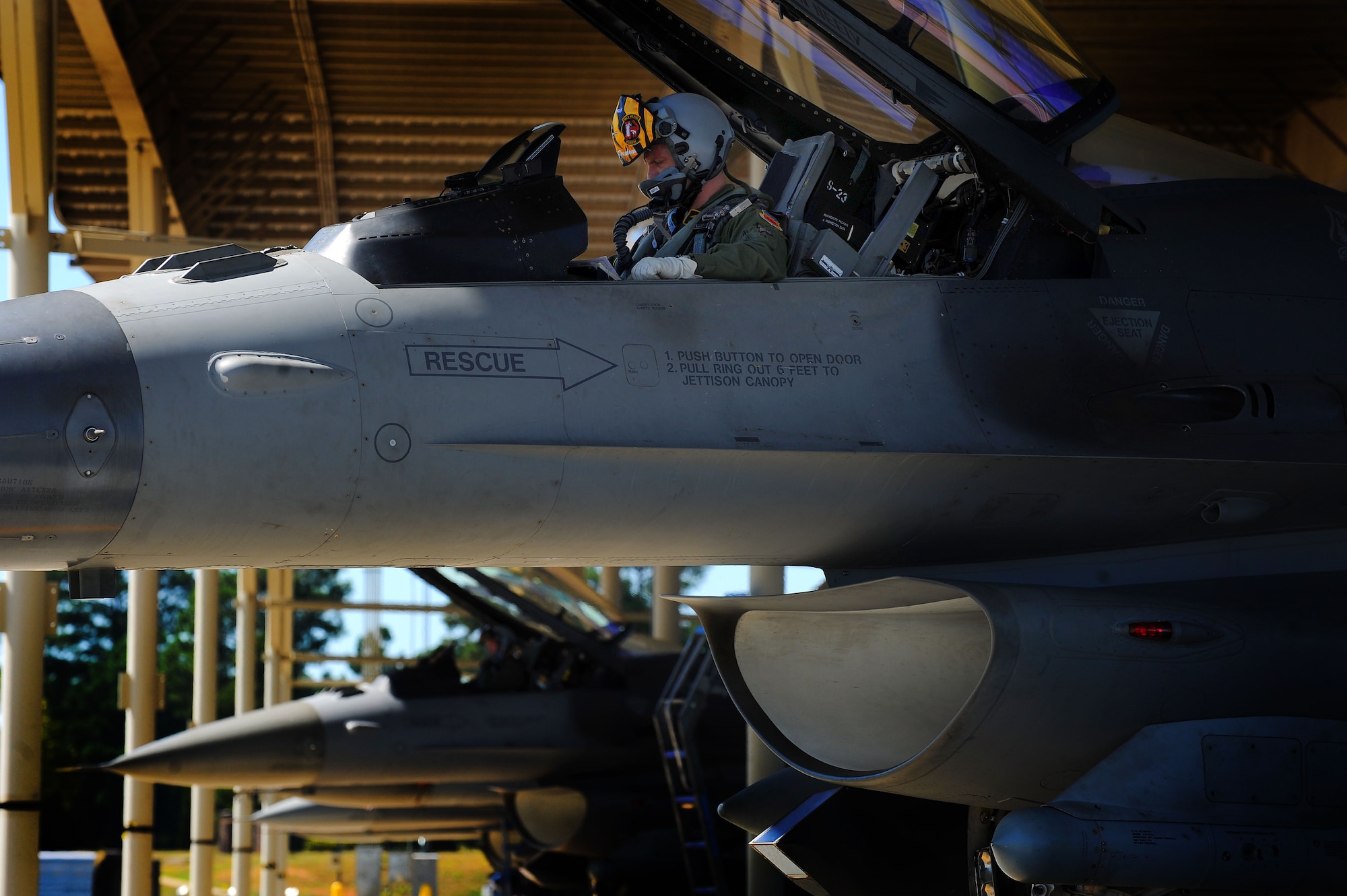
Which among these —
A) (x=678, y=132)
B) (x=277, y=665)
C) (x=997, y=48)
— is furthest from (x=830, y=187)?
(x=277, y=665)

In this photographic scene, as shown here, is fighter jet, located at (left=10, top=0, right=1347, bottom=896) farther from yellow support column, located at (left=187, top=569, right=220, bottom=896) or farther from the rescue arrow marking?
yellow support column, located at (left=187, top=569, right=220, bottom=896)

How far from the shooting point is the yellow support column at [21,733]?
9.05 metres

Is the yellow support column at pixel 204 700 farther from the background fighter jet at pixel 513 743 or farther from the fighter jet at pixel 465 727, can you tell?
the fighter jet at pixel 465 727

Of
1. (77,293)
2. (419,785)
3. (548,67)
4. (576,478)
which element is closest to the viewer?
(77,293)

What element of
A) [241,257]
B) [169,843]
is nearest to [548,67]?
[241,257]

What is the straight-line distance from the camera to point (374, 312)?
398 cm

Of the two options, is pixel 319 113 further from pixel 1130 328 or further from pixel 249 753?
pixel 1130 328

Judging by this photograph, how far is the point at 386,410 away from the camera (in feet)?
12.7

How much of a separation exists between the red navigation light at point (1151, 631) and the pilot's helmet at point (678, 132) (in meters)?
2.23

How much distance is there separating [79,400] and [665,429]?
162 centimetres

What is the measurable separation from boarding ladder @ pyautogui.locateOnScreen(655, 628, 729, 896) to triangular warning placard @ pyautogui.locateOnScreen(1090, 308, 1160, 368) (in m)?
6.70

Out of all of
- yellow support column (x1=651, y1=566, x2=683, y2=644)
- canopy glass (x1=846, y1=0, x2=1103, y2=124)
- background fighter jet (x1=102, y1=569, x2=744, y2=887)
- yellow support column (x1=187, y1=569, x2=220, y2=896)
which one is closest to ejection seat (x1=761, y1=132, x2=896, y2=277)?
canopy glass (x1=846, y1=0, x2=1103, y2=124)

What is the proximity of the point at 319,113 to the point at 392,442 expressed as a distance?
13.0m

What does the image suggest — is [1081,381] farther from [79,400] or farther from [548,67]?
[548,67]
